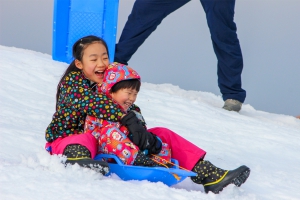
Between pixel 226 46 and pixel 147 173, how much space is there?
2.50 meters

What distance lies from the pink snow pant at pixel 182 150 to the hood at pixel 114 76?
10.7 inches

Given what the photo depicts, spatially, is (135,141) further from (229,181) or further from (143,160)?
(229,181)

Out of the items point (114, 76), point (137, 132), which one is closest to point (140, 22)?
point (114, 76)

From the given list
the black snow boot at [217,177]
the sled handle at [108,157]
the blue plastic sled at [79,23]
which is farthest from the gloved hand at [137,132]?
the blue plastic sled at [79,23]

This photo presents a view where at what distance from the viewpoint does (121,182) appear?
6.70 ft

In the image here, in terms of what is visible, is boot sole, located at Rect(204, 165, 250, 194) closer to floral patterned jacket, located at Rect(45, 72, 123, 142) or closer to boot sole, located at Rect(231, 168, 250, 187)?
boot sole, located at Rect(231, 168, 250, 187)

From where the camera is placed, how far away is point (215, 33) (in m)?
4.41

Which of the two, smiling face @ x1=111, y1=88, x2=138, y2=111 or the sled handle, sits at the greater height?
smiling face @ x1=111, y1=88, x2=138, y2=111

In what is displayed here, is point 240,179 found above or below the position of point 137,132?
below

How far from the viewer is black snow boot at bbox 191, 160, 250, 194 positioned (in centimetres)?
219

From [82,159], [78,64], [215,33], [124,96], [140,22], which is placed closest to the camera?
[82,159]

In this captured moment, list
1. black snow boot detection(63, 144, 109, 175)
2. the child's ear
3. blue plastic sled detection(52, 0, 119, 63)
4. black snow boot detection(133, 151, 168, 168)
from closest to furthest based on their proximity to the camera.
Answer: black snow boot detection(63, 144, 109, 175) < black snow boot detection(133, 151, 168, 168) < the child's ear < blue plastic sled detection(52, 0, 119, 63)

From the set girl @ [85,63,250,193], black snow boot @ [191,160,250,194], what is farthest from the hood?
black snow boot @ [191,160,250,194]

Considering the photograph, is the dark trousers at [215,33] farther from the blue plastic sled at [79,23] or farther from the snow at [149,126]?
the snow at [149,126]
